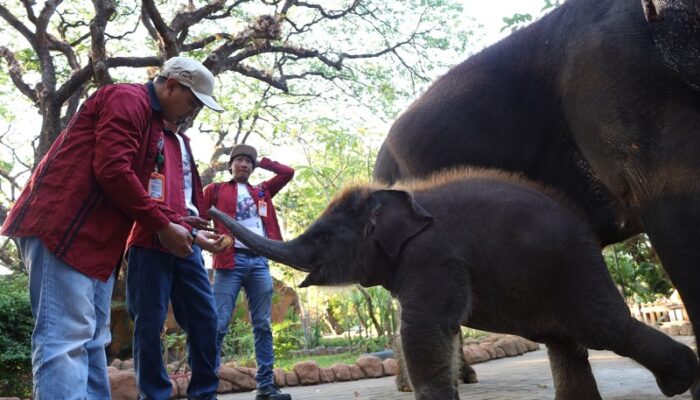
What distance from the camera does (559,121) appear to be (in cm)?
331

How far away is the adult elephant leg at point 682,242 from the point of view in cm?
265

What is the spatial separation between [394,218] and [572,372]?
110cm

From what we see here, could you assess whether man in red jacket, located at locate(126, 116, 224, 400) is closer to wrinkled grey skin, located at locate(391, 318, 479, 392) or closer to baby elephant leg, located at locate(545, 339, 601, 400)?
wrinkled grey skin, located at locate(391, 318, 479, 392)

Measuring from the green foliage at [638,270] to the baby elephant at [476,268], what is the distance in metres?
6.76

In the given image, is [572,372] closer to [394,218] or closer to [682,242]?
[682,242]

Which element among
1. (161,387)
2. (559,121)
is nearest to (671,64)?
(559,121)

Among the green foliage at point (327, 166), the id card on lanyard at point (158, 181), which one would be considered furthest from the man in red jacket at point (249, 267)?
the green foliage at point (327, 166)

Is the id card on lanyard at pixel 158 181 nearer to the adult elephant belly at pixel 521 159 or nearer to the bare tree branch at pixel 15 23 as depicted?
the adult elephant belly at pixel 521 159

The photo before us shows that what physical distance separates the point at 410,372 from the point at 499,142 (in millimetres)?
1249

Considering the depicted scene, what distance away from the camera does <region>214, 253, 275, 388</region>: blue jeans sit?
5641 millimetres

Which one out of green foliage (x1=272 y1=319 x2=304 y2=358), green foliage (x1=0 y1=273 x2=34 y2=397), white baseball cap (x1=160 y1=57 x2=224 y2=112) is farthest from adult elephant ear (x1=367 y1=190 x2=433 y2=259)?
green foliage (x1=272 y1=319 x2=304 y2=358)

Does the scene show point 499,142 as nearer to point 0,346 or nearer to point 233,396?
point 233,396

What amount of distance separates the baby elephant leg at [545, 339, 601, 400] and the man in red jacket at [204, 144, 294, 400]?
8.92ft

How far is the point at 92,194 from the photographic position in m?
3.02
